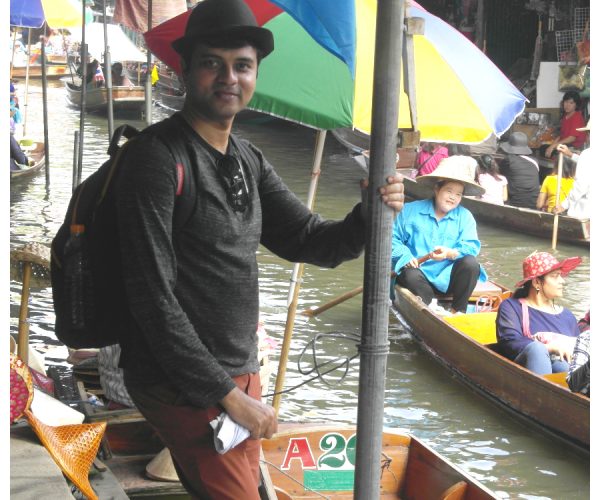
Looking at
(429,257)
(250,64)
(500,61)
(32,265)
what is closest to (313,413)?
(429,257)

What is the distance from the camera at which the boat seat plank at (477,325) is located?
6898 millimetres

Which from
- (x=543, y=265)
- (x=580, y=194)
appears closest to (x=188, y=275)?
(x=543, y=265)

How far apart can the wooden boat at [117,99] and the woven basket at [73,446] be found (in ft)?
67.2

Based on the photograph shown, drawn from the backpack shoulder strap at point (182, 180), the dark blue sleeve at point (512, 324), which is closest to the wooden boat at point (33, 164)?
the dark blue sleeve at point (512, 324)

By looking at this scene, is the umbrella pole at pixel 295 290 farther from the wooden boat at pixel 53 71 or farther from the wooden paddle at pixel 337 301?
the wooden boat at pixel 53 71

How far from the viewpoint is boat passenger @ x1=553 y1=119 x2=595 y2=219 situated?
10.5 meters

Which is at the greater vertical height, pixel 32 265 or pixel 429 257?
pixel 32 265

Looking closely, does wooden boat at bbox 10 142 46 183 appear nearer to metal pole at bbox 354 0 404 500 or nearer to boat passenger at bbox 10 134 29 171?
boat passenger at bbox 10 134 29 171

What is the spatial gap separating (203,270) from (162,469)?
1.66 m

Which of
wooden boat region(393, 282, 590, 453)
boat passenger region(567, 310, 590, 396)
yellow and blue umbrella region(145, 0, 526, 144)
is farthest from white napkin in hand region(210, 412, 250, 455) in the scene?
wooden boat region(393, 282, 590, 453)

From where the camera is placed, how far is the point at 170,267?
2.02 meters

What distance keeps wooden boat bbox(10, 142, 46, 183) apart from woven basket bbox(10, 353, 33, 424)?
35.9 feet

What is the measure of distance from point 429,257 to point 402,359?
0.81 metres
